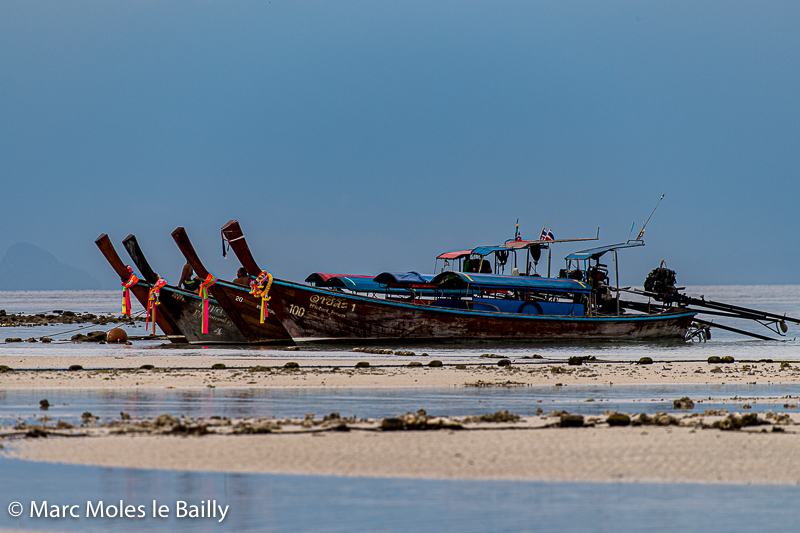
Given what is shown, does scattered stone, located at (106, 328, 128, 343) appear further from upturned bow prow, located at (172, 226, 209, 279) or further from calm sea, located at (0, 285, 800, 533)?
calm sea, located at (0, 285, 800, 533)

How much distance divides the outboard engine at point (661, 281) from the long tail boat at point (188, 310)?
1689 cm

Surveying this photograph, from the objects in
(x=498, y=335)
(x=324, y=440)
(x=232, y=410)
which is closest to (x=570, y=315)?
(x=498, y=335)

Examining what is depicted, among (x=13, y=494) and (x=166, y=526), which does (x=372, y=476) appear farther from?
(x=13, y=494)

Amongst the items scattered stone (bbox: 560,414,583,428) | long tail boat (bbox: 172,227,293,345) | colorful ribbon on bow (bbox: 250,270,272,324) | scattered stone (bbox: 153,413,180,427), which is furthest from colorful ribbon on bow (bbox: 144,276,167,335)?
scattered stone (bbox: 560,414,583,428)

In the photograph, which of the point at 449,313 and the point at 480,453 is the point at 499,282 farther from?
the point at 480,453

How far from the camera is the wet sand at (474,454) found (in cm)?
760

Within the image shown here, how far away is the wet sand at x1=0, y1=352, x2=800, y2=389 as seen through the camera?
1550 centimetres

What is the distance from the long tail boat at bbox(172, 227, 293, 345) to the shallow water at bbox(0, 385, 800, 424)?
1221cm

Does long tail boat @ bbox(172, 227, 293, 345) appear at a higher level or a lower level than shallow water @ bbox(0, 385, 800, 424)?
higher

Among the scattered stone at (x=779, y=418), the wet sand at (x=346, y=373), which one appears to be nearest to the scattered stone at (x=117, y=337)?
the wet sand at (x=346, y=373)

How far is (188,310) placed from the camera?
2772 centimetres

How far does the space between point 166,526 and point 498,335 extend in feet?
77.5

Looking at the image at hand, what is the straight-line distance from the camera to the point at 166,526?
5965 mm

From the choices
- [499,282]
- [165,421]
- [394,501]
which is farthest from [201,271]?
[394,501]
